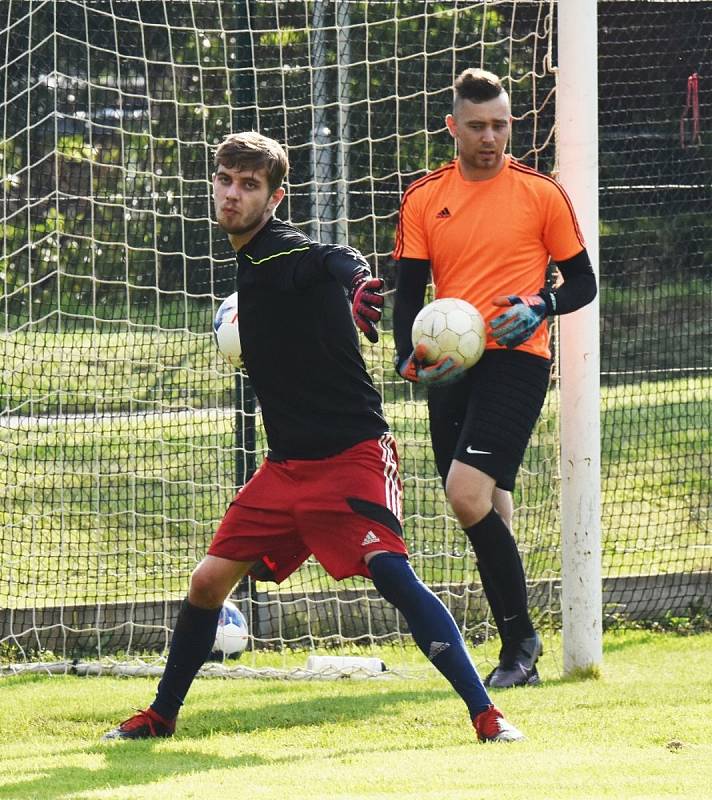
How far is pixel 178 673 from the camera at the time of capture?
5016 mm

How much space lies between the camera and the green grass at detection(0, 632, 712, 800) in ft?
12.9

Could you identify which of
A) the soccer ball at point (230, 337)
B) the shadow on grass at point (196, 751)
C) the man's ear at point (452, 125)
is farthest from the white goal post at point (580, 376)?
the soccer ball at point (230, 337)

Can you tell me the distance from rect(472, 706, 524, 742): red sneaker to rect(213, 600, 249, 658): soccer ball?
252 centimetres

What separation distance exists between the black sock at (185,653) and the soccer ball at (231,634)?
5.76 ft

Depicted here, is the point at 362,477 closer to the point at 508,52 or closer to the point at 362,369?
the point at 362,369

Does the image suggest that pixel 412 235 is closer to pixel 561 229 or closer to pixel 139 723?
pixel 561 229

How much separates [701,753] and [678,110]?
5.22 meters

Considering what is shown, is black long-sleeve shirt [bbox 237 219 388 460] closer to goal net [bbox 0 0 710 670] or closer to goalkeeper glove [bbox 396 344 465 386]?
goalkeeper glove [bbox 396 344 465 386]

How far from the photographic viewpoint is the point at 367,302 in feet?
13.7

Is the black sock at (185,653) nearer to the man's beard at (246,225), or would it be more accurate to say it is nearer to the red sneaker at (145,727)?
the red sneaker at (145,727)

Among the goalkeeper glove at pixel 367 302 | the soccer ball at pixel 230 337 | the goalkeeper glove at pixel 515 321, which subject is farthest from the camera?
the soccer ball at pixel 230 337

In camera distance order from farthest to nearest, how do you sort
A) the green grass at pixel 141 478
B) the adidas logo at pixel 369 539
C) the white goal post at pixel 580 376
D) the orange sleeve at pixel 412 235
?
the green grass at pixel 141 478
the white goal post at pixel 580 376
the orange sleeve at pixel 412 235
the adidas logo at pixel 369 539

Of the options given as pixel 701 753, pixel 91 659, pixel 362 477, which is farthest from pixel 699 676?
pixel 91 659

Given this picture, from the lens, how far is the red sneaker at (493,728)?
14.8 feet
